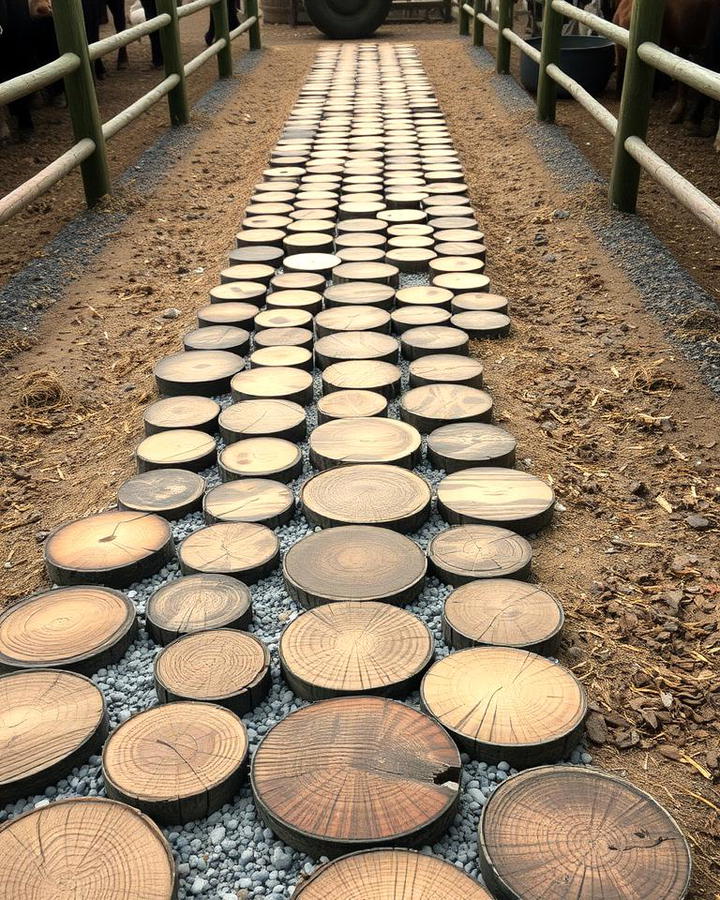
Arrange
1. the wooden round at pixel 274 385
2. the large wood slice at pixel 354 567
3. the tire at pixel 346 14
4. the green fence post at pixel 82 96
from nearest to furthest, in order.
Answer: the large wood slice at pixel 354 567
the wooden round at pixel 274 385
the green fence post at pixel 82 96
the tire at pixel 346 14

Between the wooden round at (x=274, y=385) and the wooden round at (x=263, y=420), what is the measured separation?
3 cm

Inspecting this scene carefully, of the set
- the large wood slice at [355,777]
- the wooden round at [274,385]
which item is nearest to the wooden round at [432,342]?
the wooden round at [274,385]

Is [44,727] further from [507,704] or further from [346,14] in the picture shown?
[346,14]

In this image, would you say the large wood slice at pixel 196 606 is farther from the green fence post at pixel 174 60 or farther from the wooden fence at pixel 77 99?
the green fence post at pixel 174 60

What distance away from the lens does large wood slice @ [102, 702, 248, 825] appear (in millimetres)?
1535

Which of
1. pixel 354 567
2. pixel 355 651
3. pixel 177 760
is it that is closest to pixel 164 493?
pixel 354 567

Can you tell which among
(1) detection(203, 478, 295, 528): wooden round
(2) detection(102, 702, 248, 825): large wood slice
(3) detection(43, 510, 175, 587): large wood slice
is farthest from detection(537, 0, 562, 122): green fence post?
(2) detection(102, 702, 248, 825): large wood slice

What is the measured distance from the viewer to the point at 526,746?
1.62 m

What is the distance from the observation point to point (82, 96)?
16.2ft

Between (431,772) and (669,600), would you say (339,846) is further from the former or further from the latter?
(669,600)

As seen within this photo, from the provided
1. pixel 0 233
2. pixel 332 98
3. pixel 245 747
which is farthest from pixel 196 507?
pixel 332 98

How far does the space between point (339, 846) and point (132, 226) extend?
4.30 metres

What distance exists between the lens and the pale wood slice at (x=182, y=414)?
2779 millimetres

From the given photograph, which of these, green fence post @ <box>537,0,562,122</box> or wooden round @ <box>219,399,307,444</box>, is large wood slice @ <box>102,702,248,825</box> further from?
green fence post @ <box>537,0,562,122</box>
